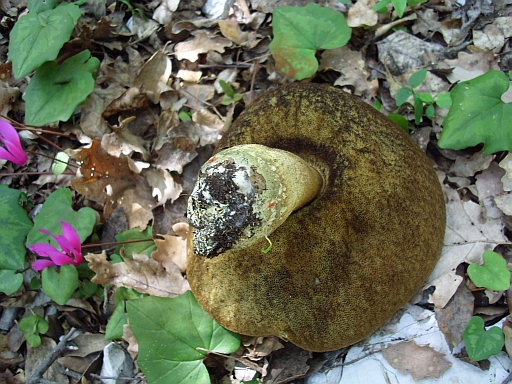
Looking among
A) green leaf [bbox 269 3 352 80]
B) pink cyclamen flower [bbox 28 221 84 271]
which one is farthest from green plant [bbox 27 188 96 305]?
green leaf [bbox 269 3 352 80]

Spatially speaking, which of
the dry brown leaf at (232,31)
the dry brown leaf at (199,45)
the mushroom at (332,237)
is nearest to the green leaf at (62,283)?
the mushroom at (332,237)

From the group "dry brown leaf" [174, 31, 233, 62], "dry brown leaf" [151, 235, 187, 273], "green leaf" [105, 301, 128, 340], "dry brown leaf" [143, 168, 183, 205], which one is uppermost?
"dry brown leaf" [174, 31, 233, 62]

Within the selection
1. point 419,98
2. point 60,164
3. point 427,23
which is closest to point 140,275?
point 60,164

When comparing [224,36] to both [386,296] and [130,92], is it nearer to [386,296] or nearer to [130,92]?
[130,92]

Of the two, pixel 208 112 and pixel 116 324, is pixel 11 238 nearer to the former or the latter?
pixel 116 324

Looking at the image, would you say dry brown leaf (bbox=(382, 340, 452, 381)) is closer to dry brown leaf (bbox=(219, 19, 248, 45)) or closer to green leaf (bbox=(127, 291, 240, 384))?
green leaf (bbox=(127, 291, 240, 384))

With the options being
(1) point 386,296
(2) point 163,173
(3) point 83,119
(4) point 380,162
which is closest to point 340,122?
(4) point 380,162
